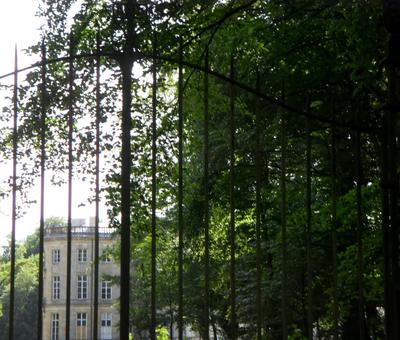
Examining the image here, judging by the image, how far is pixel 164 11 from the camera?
632 cm

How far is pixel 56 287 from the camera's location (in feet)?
130

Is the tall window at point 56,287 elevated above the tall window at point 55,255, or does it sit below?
below

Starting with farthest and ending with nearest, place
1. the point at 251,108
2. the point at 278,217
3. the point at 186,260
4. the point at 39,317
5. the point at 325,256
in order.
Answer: the point at 186,260 < the point at 278,217 < the point at 325,256 < the point at 251,108 < the point at 39,317

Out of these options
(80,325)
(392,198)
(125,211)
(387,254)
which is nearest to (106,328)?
(80,325)

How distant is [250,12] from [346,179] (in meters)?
3.33

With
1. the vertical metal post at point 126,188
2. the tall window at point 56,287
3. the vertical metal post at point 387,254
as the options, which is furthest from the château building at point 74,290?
the vertical metal post at point 387,254

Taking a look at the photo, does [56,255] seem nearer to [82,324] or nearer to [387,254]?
[82,324]

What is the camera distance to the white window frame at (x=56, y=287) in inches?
1535

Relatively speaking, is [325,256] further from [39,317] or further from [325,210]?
[39,317]

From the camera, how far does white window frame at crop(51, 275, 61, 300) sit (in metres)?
39.0

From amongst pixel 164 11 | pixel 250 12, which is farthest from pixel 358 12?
pixel 250 12

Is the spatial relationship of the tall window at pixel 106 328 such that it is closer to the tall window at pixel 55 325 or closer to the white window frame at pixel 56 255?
the tall window at pixel 55 325

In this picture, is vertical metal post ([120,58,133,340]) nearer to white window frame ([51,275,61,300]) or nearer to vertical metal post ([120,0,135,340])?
vertical metal post ([120,0,135,340])

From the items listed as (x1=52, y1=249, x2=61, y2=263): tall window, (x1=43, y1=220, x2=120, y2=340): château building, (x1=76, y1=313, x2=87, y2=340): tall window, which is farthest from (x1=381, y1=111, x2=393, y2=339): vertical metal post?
(x1=52, y1=249, x2=61, y2=263): tall window
